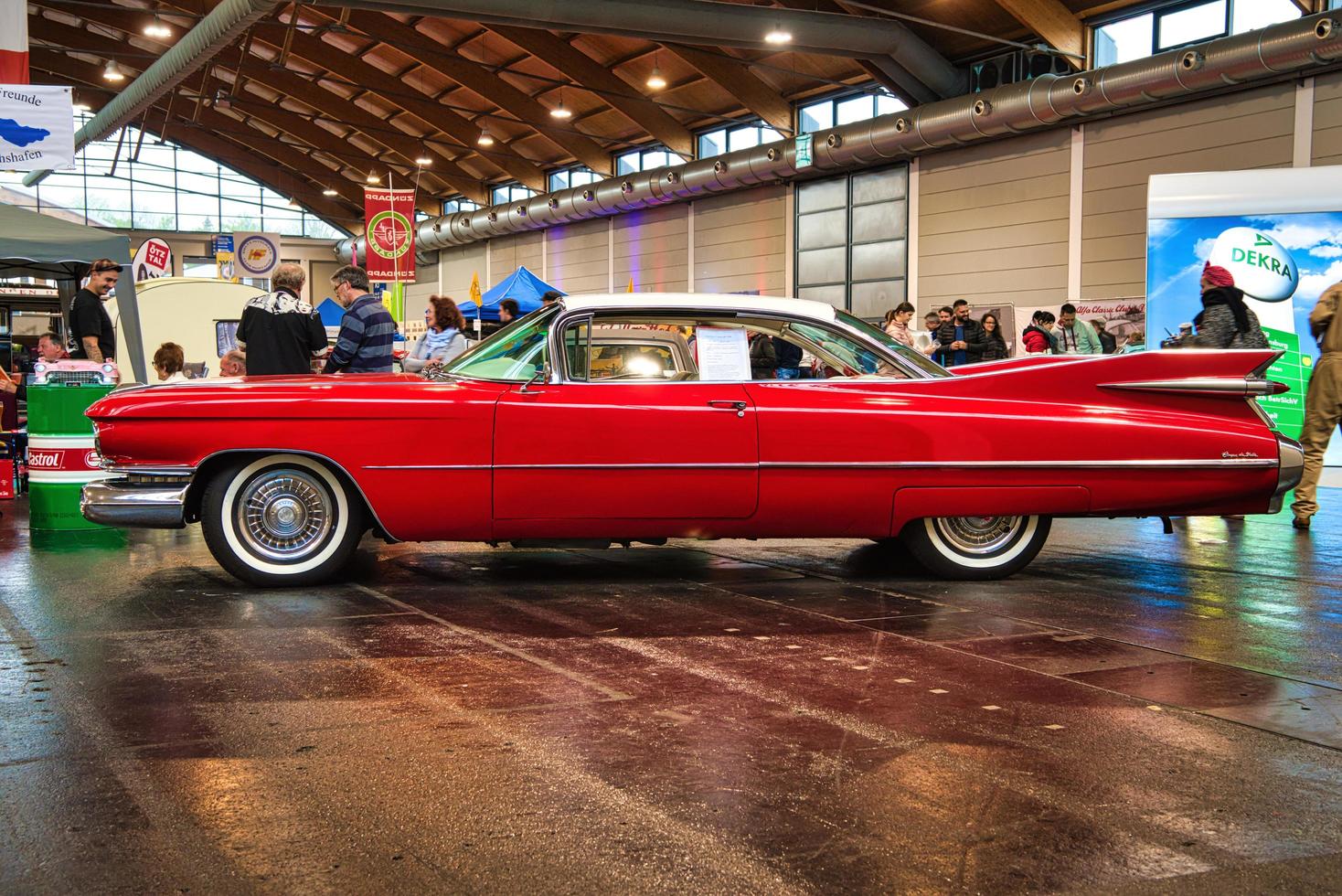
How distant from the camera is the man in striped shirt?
26.6 feet

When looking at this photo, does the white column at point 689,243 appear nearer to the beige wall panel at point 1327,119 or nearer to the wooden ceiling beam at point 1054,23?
the wooden ceiling beam at point 1054,23

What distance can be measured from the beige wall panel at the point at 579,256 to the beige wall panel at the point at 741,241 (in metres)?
4.00

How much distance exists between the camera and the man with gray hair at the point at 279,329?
8453mm

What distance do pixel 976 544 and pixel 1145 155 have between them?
13336mm

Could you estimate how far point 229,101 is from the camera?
29.8 metres

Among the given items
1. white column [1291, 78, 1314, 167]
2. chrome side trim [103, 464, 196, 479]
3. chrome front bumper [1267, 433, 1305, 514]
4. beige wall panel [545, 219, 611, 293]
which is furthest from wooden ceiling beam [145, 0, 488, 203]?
chrome front bumper [1267, 433, 1305, 514]

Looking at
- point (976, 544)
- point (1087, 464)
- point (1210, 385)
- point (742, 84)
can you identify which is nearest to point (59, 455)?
point (976, 544)

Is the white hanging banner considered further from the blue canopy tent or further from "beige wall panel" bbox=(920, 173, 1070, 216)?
"beige wall panel" bbox=(920, 173, 1070, 216)

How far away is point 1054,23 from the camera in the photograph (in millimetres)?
18000

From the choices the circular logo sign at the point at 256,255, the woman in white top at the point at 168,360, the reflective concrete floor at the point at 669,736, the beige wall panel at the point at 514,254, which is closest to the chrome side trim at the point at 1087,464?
the reflective concrete floor at the point at 669,736

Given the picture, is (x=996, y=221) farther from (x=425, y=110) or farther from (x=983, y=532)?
(x=425, y=110)

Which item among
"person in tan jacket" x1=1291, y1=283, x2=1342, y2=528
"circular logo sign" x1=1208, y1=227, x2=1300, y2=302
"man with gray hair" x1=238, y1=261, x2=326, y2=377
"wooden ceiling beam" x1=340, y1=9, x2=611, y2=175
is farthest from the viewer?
"wooden ceiling beam" x1=340, y1=9, x2=611, y2=175

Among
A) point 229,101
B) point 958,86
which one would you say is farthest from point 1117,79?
point 229,101

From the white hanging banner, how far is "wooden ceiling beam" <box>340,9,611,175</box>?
1463cm
